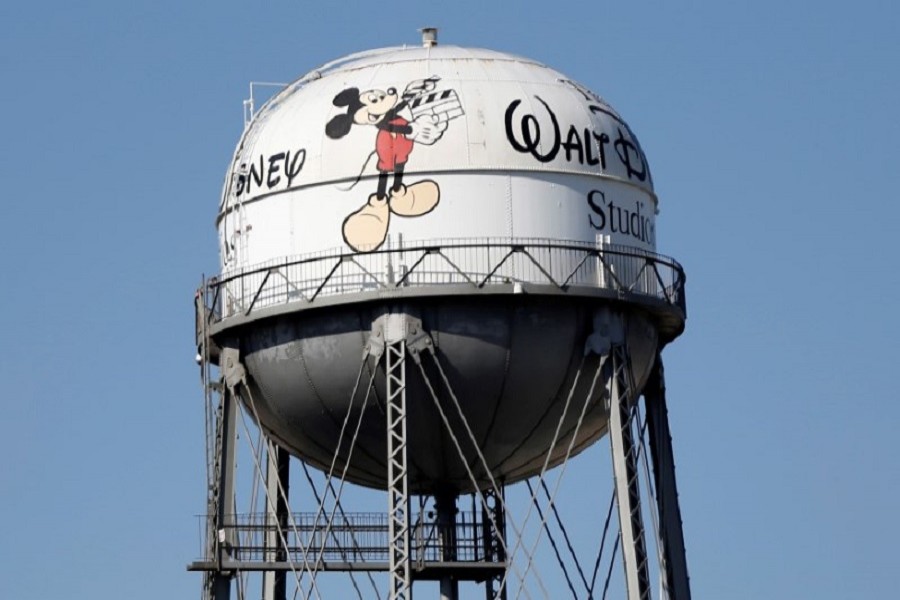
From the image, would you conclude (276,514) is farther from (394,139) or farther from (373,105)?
(373,105)

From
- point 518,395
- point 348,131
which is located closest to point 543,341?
point 518,395

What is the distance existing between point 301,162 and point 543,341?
5.23 meters

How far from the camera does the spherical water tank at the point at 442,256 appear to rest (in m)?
54.6

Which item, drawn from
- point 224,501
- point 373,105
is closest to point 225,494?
point 224,501

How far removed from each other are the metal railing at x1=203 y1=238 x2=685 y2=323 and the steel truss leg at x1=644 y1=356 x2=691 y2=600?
2331 mm

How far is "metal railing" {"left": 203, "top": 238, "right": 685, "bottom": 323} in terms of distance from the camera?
5456 centimetres

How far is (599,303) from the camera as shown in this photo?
55.2 m

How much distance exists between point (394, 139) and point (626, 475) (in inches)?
272

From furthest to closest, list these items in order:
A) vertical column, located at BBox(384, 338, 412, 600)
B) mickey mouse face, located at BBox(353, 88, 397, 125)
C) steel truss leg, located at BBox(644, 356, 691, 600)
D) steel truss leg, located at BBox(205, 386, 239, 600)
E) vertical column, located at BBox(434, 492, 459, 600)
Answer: vertical column, located at BBox(434, 492, 459, 600)
steel truss leg, located at BBox(644, 356, 691, 600)
steel truss leg, located at BBox(205, 386, 239, 600)
mickey mouse face, located at BBox(353, 88, 397, 125)
vertical column, located at BBox(384, 338, 412, 600)

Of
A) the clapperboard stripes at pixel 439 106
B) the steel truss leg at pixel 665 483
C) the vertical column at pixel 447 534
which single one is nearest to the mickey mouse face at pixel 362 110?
the clapperboard stripes at pixel 439 106

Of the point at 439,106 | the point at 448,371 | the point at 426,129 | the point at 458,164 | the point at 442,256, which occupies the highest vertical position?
the point at 439,106

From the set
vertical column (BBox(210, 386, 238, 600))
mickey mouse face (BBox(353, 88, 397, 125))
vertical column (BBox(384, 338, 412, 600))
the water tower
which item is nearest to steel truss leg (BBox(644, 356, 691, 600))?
the water tower

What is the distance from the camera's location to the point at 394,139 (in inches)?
2168

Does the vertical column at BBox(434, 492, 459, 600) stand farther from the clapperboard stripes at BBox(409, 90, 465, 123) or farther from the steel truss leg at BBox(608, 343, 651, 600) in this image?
the clapperboard stripes at BBox(409, 90, 465, 123)
